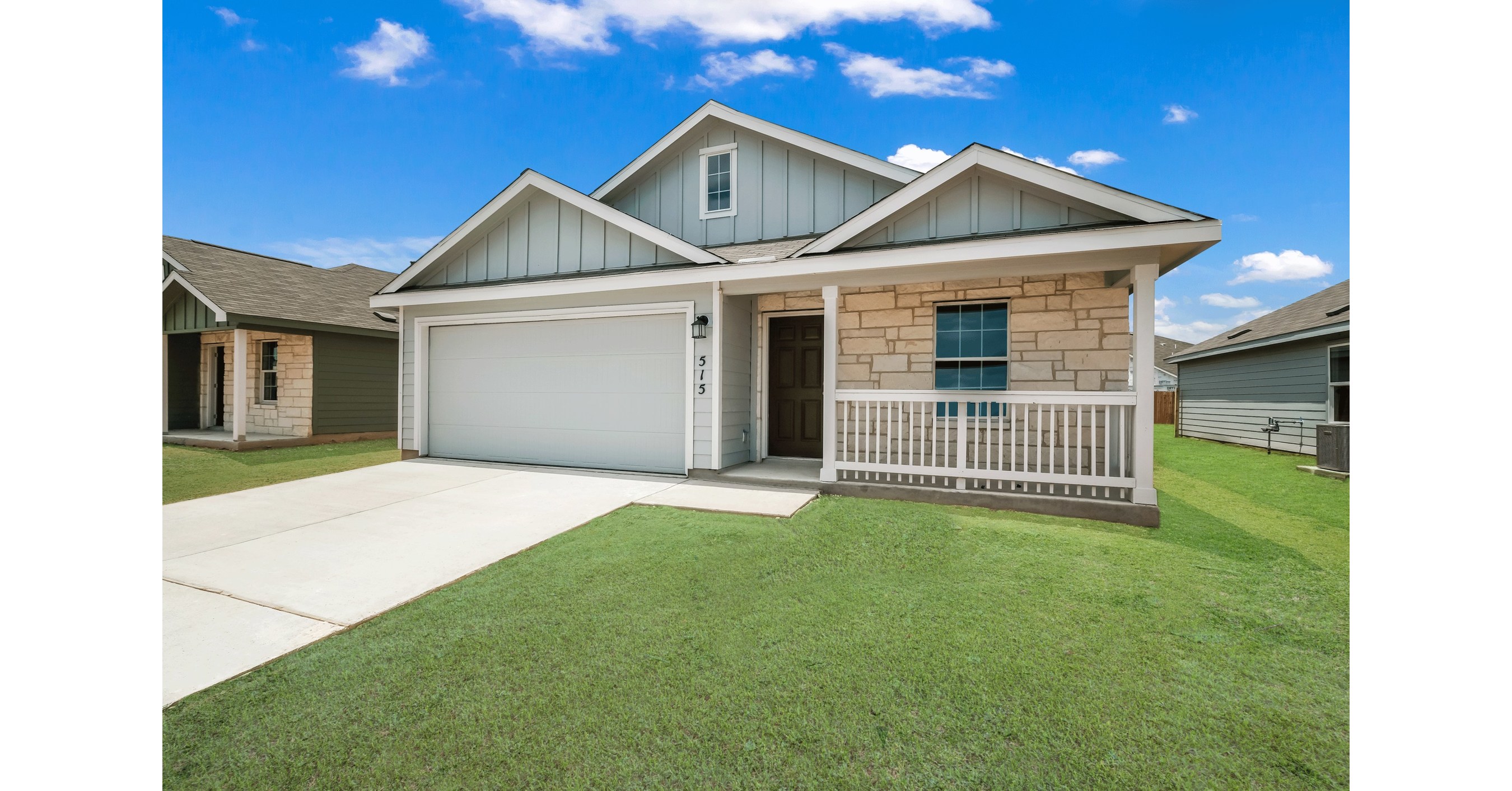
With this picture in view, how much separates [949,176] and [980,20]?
3681mm

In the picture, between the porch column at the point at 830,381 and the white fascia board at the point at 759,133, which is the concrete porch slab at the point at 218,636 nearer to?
the porch column at the point at 830,381

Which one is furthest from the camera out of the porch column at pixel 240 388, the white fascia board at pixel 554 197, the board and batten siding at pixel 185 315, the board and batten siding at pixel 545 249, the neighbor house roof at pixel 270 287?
the board and batten siding at pixel 185 315

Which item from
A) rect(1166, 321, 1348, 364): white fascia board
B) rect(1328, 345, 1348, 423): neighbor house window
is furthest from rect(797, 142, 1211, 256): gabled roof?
rect(1328, 345, 1348, 423): neighbor house window

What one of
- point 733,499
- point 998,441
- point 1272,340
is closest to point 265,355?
point 733,499

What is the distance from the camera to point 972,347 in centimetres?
645

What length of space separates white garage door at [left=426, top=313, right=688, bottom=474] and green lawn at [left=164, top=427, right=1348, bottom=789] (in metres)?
3.50

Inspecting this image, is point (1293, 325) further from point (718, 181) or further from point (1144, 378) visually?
point (718, 181)

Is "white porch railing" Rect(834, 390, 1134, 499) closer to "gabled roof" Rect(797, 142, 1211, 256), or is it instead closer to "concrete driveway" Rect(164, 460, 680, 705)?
"gabled roof" Rect(797, 142, 1211, 256)

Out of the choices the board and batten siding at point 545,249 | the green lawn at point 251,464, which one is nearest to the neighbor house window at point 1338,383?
the board and batten siding at point 545,249

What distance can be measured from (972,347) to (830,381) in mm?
1847

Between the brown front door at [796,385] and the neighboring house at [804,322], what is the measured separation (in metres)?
0.04

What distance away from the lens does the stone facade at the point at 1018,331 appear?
19.5 feet

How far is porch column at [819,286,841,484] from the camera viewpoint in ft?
19.8

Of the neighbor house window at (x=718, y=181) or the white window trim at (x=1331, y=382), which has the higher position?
the neighbor house window at (x=718, y=181)
